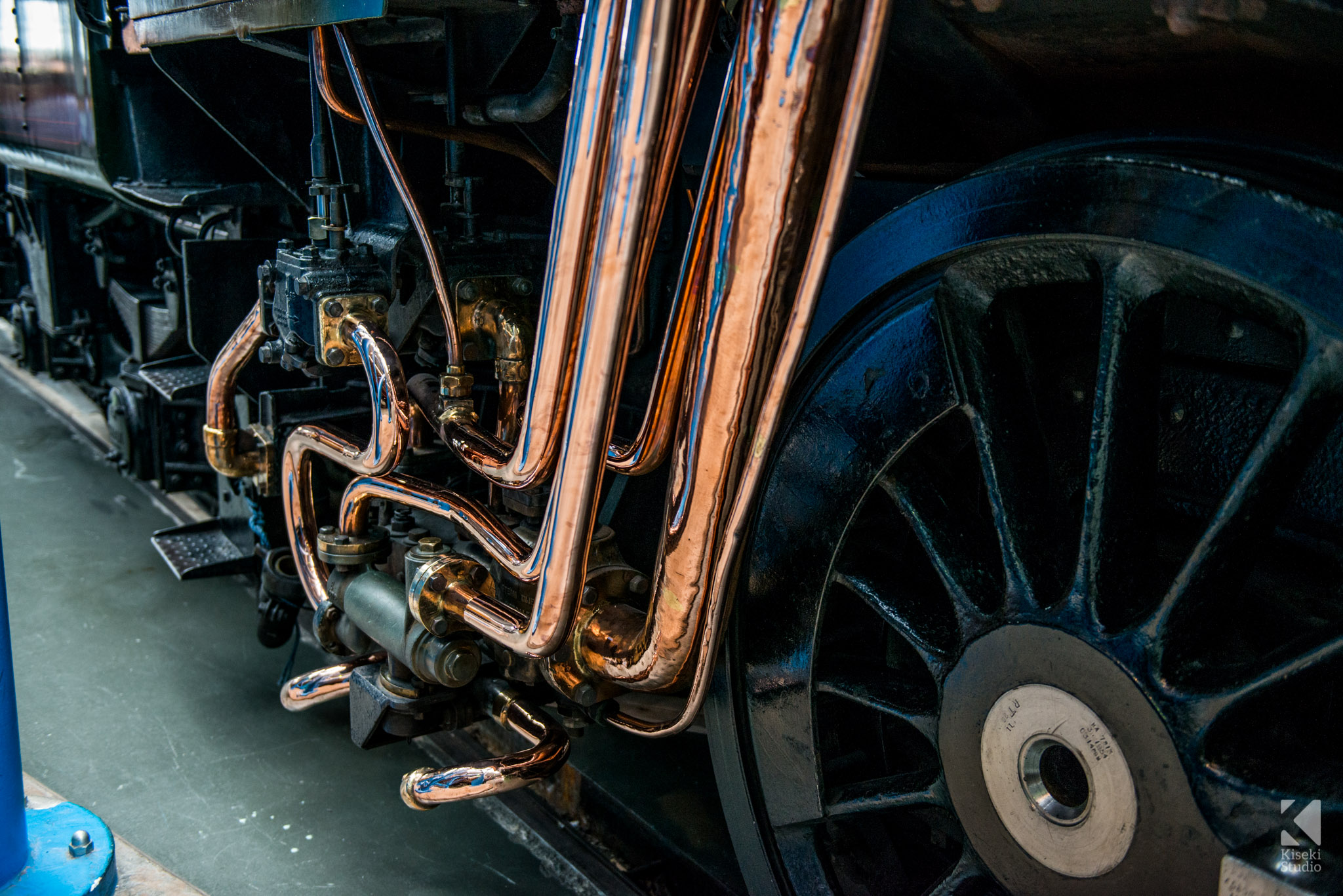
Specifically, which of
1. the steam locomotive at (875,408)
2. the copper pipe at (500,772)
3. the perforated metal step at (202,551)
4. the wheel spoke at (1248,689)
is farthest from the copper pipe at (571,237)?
the perforated metal step at (202,551)

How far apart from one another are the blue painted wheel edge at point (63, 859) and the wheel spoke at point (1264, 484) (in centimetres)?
164

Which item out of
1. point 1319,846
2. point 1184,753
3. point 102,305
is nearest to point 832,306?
point 1184,753

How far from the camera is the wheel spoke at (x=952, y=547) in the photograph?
1.19 m

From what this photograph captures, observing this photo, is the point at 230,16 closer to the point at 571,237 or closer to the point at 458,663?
the point at 571,237

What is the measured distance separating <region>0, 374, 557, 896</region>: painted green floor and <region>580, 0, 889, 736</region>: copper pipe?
1.02 meters

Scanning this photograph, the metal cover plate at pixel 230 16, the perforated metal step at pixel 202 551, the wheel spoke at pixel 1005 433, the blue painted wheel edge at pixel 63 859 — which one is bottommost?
the perforated metal step at pixel 202 551

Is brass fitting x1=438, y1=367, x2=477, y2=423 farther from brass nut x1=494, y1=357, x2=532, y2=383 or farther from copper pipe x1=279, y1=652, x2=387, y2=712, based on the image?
copper pipe x1=279, y1=652, x2=387, y2=712

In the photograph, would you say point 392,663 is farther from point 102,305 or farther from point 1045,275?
point 102,305

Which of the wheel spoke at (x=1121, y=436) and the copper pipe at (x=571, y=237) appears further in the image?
the copper pipe at (x=571, y=237)

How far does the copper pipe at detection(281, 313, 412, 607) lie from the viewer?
1.83 metres

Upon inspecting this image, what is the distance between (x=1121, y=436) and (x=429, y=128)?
1.25 metres

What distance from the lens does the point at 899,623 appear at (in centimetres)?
128

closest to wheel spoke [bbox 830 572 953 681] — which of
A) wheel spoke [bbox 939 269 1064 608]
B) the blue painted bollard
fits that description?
wheel spoke [bbox 939 269 1064 608]

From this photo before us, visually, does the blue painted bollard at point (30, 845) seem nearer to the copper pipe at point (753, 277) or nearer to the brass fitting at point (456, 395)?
the brass fitting at point (456, 395)
